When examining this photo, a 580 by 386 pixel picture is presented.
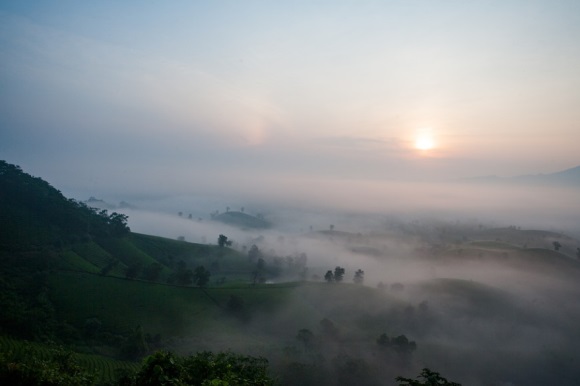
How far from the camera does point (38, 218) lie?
114500 mm

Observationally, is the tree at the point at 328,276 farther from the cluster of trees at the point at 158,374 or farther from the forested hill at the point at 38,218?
the cluster of trees at the point at 158,374

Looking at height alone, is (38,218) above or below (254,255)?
above

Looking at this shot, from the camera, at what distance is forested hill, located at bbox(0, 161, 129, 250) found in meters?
101

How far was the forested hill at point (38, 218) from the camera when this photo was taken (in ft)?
331

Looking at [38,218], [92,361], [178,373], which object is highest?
[38,218]

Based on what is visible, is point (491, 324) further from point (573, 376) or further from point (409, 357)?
point (409, 357)

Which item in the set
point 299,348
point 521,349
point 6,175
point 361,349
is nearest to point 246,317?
point 299,348

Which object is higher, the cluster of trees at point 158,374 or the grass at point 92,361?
the cluster of trees at point 158,374

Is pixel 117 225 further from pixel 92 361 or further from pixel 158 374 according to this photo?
pixel 158 374

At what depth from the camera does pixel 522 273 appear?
165875mm

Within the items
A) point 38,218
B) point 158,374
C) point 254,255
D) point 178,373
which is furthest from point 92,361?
point 254,255

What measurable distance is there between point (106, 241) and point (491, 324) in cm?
14403

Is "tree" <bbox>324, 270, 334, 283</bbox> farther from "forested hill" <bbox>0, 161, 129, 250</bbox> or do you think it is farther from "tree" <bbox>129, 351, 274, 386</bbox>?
"tree" <bbox>129, 351, 274, 386</bbox>

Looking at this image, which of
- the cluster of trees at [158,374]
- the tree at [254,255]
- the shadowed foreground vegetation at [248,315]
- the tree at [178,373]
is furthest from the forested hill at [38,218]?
the tree at [178,373]
